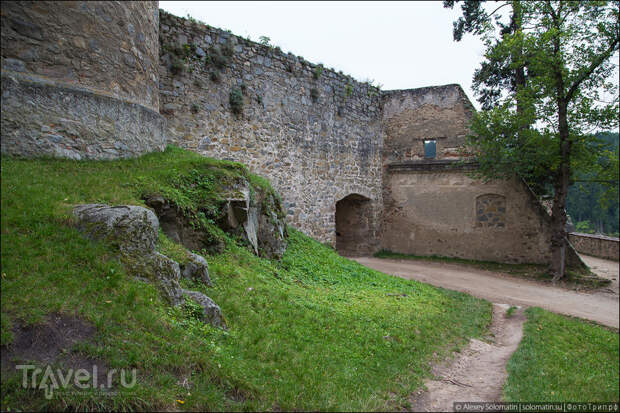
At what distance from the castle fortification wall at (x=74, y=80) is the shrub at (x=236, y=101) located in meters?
3.58

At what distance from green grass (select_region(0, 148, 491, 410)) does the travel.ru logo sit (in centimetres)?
5

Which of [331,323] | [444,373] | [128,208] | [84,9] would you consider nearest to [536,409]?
[444,373]

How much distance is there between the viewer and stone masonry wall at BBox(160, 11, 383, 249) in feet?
29.9

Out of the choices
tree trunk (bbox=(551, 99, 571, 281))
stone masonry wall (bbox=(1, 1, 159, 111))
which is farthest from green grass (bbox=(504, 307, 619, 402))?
stone masonry wall (bbox=(1, 1, 159, 111))

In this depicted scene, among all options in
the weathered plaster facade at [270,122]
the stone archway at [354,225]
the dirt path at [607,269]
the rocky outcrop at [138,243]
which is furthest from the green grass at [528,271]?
the rocky outcrop at [138,243]

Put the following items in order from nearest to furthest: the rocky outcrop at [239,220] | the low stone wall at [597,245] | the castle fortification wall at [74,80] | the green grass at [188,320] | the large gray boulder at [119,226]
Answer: the green grass at [188,320]
the large gray boulder at [119,226]
the castle fortification wall at [74,80]
the rocky outcrop at [239,220]
the low stone wall at [597,245]

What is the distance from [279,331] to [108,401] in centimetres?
211

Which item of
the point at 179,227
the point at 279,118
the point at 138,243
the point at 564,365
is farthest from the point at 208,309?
the point at 279,118

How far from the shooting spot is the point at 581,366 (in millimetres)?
3912

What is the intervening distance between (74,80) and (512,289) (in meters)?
10.3

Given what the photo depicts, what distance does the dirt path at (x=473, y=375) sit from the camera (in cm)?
392

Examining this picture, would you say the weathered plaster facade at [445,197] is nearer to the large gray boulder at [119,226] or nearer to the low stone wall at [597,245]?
the low stone wall at [597,245]

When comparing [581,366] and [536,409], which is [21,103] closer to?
[536,409]

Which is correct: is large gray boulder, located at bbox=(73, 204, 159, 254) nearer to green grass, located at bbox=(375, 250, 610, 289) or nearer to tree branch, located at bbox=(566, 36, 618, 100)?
green grass, located at bbox=(375, 250, 610, 289)
